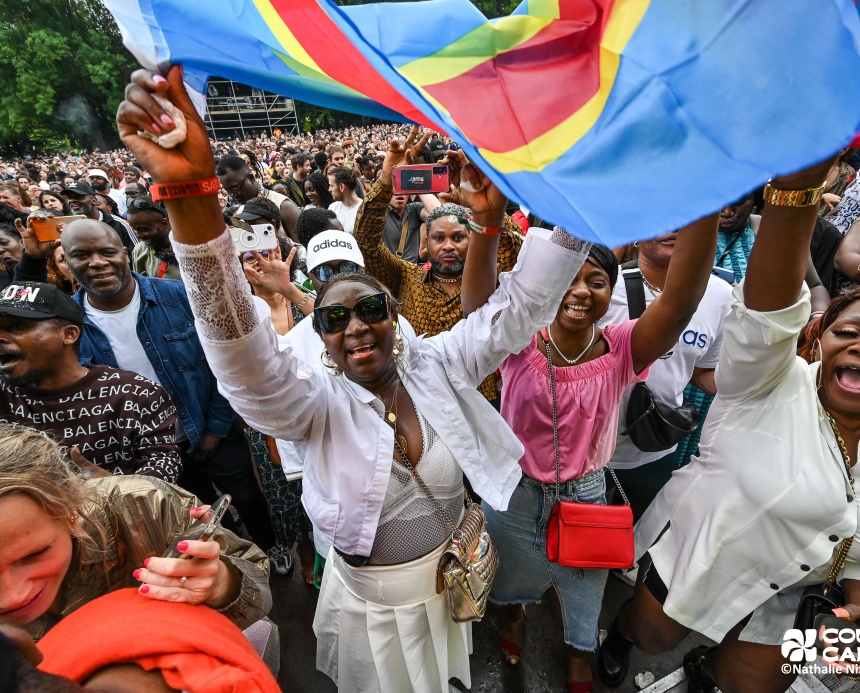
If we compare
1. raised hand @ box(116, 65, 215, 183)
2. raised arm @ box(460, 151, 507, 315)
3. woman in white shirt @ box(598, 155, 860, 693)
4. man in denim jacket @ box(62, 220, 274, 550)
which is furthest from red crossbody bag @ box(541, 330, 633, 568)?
man in denim jacket @ box(62, 220, 274, 550)

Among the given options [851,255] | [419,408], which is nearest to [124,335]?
[419,408]

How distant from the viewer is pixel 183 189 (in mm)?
902

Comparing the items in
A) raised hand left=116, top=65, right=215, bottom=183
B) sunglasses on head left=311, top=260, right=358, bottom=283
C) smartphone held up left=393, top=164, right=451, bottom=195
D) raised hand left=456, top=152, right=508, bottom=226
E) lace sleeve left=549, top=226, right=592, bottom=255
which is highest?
smartphone held up left=393, top=164, right=451, bottom=195

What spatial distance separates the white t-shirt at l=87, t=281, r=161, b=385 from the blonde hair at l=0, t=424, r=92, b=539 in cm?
150

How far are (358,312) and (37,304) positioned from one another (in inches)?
55.1

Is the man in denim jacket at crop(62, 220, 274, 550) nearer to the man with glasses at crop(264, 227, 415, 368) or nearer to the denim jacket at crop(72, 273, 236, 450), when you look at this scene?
the denim jacket at crop(72, 273, 236, 450)

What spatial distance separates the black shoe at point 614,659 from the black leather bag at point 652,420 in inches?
36.8

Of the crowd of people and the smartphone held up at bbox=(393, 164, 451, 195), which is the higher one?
the smartphone held up at bbox=(393, 164, 451, 195)

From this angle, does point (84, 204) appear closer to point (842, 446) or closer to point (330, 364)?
point (330, 364)

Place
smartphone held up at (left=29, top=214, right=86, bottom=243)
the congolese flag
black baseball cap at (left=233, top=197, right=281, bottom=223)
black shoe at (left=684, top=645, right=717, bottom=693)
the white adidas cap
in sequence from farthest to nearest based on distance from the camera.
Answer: black baseball cap at (left=233, top=197, right=281, bottom=223)
smartphone held up at (left=29, top=214, right=86, bottom=243)
the white adidas cap
black shoe at (left=684, top=645, right=717, bottom=693)
the congolese flag

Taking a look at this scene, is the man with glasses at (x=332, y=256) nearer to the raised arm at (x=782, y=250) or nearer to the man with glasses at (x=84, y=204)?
the raised arm at (x=782, y=250)

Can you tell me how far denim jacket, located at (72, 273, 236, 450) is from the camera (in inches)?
100

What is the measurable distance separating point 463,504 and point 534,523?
47cm

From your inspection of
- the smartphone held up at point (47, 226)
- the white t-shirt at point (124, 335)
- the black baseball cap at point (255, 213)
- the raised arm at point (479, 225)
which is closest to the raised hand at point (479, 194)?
the raised arm at point (479, 225)
